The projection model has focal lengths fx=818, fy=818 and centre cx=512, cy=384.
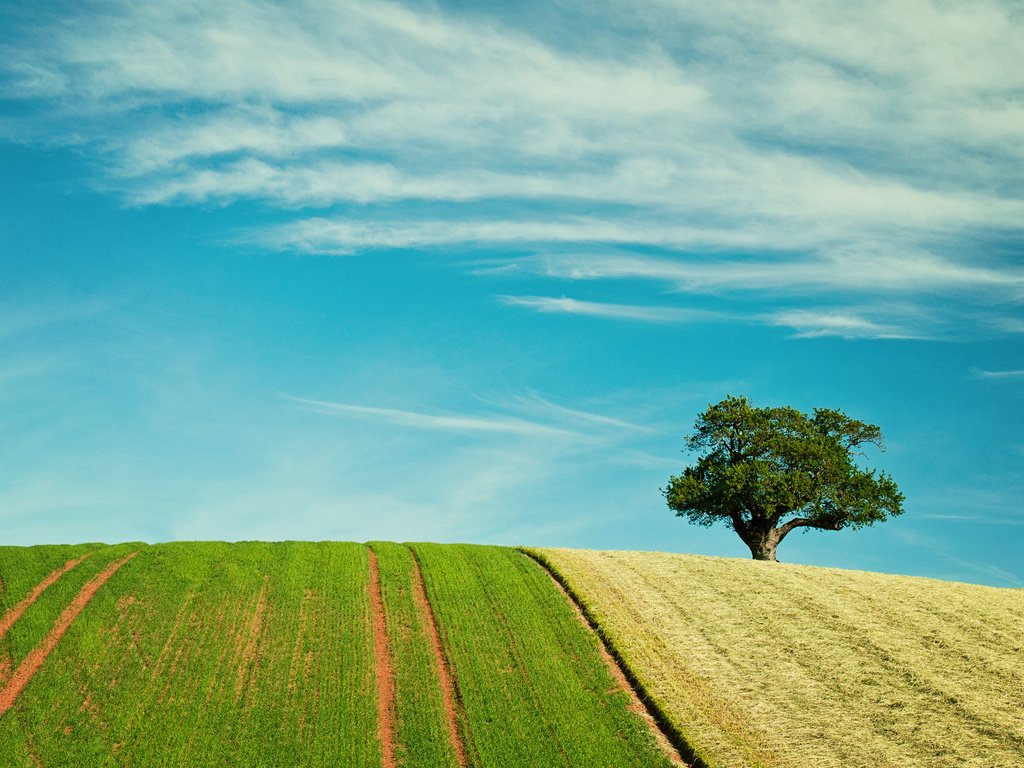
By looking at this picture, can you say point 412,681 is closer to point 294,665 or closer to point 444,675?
point 444,675

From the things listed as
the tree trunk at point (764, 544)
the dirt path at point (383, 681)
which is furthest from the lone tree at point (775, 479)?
the dirt path at point (383, 681)

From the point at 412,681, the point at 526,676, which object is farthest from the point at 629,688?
the point at 412,681

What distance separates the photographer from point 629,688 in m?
32.9

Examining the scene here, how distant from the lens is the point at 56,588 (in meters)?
38.8

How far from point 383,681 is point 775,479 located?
39743 millimetres

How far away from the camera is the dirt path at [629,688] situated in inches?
1134

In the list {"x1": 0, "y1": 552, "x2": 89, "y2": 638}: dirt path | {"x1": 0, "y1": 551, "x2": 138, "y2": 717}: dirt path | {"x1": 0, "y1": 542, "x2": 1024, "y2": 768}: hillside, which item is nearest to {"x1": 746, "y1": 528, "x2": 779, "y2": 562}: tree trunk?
{"x1": 0, "y1": 542, "x2": 1024, "y2": 768}: hillside

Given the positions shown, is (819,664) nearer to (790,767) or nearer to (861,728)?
(861,728)

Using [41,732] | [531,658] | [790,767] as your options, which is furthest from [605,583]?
[41,732]

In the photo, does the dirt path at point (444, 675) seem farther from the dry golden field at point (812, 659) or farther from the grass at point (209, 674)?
the dry golden field at point (812, 659)

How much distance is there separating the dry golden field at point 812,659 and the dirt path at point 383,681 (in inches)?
391

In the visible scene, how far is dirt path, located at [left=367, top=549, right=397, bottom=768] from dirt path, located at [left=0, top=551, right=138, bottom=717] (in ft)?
42.7

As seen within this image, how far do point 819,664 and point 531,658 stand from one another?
487 inches

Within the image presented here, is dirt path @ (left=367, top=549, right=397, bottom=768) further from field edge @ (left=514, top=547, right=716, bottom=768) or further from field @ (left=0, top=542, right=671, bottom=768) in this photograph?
field edge @ (left=514, top=547, right=716, bottom=768)
